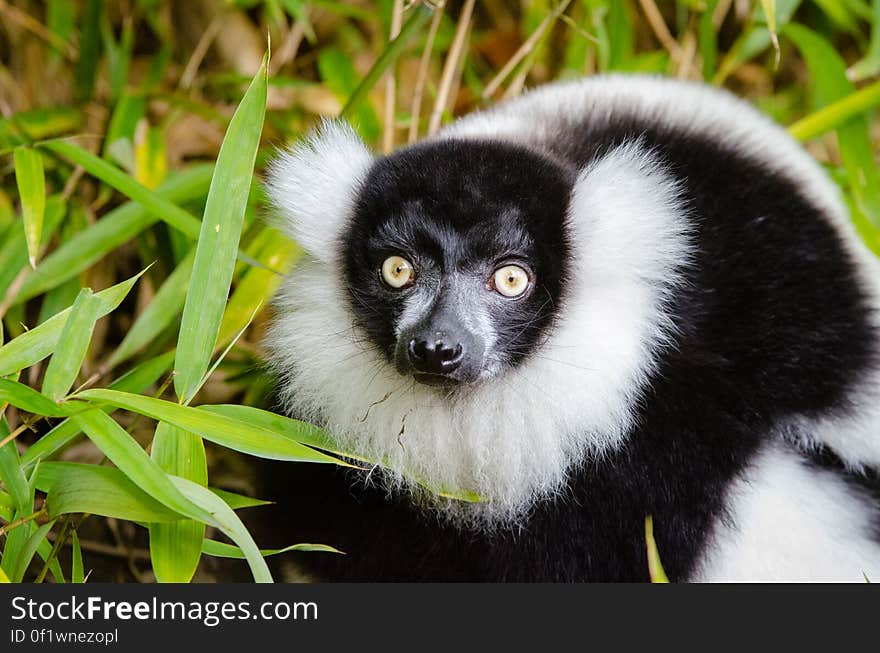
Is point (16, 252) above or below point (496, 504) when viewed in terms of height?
above

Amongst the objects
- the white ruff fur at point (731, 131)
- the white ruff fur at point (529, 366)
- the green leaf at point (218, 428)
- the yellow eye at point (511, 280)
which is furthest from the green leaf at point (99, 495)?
the white ruff fur at point (731, 131)

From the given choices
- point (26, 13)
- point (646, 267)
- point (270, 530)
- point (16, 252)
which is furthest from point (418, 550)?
point (26, 13)

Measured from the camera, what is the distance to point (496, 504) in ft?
7.21

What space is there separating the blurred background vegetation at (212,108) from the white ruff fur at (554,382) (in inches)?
13.7

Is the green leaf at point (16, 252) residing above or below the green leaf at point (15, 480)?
above

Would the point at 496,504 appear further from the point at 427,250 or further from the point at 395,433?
the point at 427,250

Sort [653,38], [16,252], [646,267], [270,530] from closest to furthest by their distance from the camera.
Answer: [646,267] < [270,530] < [16,252] < [653,38]

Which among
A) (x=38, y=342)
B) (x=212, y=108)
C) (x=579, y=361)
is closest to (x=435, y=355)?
(x=579, y=361)

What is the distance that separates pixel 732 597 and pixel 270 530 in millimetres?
1040

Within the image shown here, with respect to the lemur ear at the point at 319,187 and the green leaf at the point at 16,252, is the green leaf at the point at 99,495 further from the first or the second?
the green leaf at the point at 16,252

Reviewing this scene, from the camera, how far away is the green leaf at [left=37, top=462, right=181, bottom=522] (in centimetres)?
196

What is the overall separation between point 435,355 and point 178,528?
0.60 m

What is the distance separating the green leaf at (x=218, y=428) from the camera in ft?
6.43

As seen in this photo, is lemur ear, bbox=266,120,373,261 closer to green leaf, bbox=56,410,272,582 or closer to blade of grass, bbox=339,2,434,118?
blade of grass, bbox=339,2,434,118
